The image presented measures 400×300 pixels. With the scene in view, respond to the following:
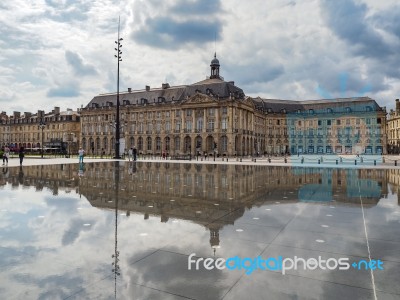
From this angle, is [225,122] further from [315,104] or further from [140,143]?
[315,104]

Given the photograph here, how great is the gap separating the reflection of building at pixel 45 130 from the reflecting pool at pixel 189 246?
88969mm

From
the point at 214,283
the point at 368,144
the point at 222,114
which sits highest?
the point at 222,114

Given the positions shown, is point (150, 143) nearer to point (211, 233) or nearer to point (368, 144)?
point (368, 144)

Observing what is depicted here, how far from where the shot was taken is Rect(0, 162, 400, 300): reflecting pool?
4207mm

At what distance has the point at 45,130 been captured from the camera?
10144 cm

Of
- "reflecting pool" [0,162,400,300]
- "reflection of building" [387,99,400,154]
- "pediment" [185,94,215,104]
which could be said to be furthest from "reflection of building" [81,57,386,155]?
"reflecting pool" [0,162,400,300]

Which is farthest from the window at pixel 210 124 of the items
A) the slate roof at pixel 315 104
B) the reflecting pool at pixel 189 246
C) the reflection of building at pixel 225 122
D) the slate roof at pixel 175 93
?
the reflecting pool at pixel 189 246

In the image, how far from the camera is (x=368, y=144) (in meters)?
90.4

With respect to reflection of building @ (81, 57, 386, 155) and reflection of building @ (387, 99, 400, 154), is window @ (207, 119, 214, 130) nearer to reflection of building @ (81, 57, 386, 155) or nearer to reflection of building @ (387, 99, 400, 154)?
reflection of building @ (81, 57, 386, 155)

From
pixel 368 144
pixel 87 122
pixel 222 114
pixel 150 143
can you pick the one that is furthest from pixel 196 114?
pixel 368 144

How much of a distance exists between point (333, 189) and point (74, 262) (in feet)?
39.9

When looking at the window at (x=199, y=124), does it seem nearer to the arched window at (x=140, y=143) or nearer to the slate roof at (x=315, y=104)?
the arched window at (x=140, y=143)

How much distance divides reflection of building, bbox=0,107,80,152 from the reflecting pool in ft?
292

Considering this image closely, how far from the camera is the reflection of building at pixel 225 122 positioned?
69875 mm
